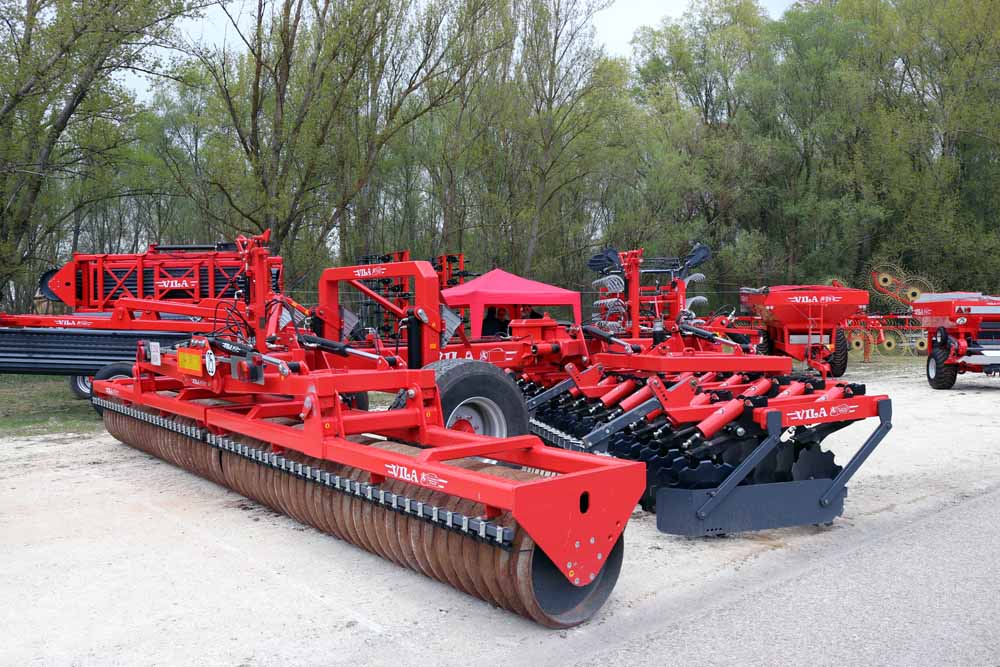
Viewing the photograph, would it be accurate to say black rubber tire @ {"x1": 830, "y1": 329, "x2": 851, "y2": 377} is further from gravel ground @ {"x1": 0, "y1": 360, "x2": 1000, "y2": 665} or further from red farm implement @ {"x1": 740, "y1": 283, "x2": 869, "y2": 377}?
gravel ground @ {"x1": 0, "y1": 360, "x2": 1000, "y2": 665}

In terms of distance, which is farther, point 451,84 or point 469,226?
point 469,226

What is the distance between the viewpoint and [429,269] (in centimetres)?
674

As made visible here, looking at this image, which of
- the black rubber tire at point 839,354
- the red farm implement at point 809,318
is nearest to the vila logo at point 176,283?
the red farm implement at point 809,318

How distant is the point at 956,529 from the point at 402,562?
3670 mm

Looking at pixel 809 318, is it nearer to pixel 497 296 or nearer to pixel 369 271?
pixel 497 296

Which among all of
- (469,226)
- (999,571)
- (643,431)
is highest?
(469,226)

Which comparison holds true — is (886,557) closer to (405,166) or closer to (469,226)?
(469,226)

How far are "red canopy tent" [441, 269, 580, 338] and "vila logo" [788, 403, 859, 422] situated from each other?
7106 millimetres

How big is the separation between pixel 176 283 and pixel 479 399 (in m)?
7.26

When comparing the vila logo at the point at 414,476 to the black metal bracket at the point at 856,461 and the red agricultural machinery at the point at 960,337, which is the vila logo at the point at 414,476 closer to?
the black metal bracket at the point at 856,461

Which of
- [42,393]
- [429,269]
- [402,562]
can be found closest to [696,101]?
[42,393]

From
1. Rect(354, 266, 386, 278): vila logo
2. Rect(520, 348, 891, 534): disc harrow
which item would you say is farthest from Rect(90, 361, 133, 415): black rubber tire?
Rect(520, 348, 891, 534): disc harrow

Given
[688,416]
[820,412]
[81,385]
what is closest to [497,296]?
[81,385]

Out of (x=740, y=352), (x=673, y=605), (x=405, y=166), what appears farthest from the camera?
(x=405, y=166)
